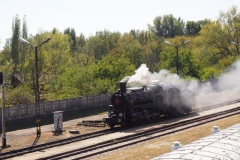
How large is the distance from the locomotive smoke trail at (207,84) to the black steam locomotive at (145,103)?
1.52m

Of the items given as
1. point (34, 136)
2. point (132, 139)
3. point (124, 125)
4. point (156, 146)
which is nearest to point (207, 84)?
point (124, 125)

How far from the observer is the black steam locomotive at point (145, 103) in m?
→ 29.3

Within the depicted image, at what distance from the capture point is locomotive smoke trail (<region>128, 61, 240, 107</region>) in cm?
3503

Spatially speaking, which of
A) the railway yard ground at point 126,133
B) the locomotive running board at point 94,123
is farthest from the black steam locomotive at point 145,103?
the locomotive running board at point 94,123

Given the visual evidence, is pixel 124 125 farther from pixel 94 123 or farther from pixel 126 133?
pixel 94 123

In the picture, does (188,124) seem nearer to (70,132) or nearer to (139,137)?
(139,137)

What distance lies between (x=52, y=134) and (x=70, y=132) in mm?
1426

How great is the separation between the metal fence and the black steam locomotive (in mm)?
11116

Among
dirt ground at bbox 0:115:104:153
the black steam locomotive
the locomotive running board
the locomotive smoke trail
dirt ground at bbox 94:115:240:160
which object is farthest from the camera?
the locomotive smoke trail

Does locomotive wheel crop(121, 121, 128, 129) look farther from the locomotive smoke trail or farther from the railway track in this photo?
the locomotive smoke trail

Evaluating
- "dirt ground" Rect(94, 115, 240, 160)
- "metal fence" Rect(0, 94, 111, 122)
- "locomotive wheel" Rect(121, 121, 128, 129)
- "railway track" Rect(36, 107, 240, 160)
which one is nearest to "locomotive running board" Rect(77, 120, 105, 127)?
"locomotive wheel" Rect(121, 121, 128, 129)

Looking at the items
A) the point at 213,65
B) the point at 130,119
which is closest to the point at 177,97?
the point at 130,119

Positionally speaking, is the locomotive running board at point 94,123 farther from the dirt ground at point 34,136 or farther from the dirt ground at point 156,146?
Result: the dirt ground at point 156,146

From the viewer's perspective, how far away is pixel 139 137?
26.5 metres
